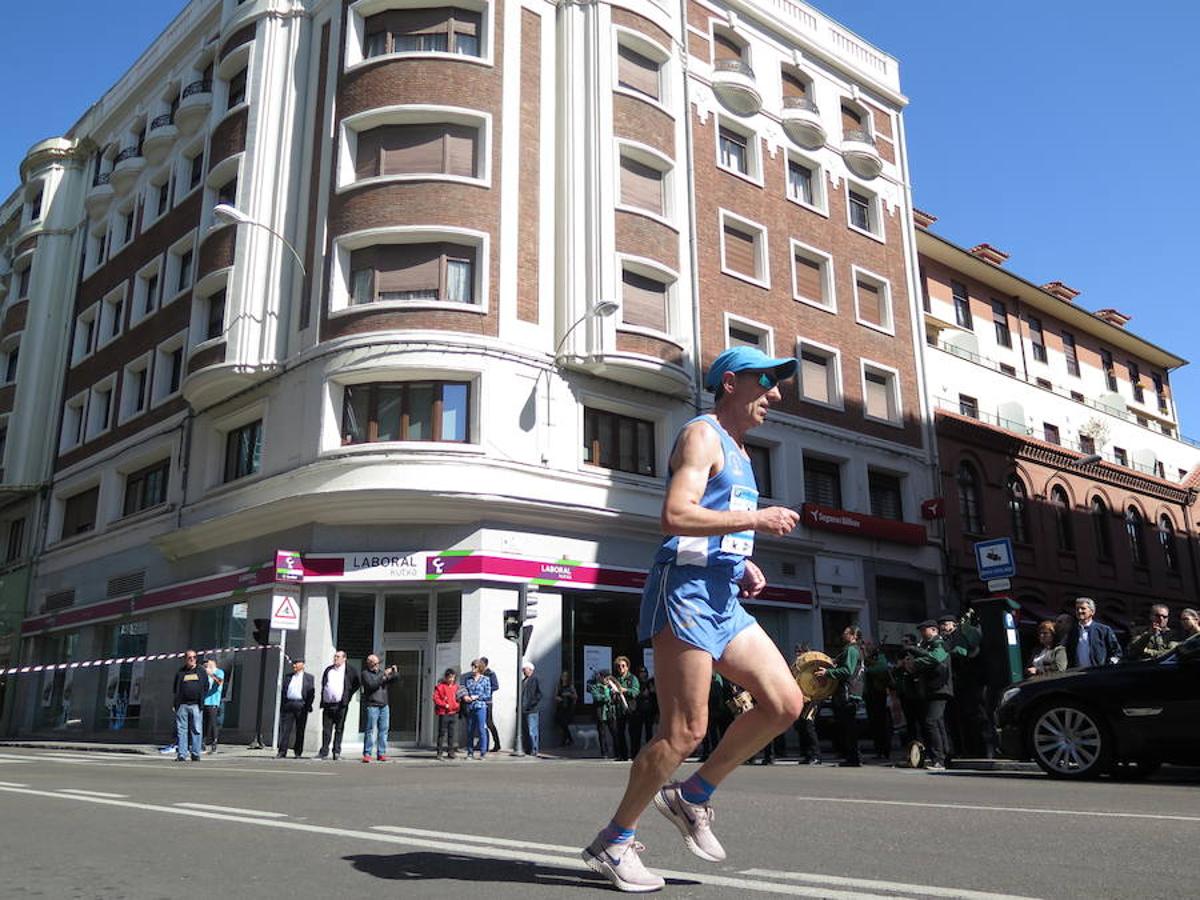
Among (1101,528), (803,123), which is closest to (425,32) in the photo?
(803,123)

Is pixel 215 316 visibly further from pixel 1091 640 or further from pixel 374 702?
pixel 1091 640

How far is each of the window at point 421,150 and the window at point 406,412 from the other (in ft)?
16.2

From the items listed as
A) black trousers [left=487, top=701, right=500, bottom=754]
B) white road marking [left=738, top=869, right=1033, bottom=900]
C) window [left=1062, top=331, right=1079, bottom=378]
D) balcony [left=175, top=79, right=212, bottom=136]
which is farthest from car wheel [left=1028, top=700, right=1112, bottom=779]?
window [left=1062, top=331, right=1079, bottom=378]

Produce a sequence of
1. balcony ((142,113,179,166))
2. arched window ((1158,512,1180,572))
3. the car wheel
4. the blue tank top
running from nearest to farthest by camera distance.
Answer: the blue tank top
the car wheel
balcony ((142,113,179,166))
arched window ((1158,512,1180,572))

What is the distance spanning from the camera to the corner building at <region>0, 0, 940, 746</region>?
70.4 feet

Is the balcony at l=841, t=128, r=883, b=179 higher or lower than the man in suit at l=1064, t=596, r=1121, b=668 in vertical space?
higher

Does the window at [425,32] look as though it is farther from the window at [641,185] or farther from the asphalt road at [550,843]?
the asphalt road at [550,843]

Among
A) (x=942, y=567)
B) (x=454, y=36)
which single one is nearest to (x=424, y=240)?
(x=454, y=36)

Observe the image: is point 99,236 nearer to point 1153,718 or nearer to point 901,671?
point 901,671

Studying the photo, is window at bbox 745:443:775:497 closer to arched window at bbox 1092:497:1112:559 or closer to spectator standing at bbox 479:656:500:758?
spectator standing at bbox 479:656:500:758

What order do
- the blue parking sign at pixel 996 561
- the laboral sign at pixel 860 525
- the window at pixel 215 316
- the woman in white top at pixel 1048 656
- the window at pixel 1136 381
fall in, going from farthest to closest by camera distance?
the window at pixel 1136 381, the laboral sign at pixel 860 525, the window at pixel 215 316, the blue parking sign at pixel 996 561, the woman in white top at pixel 1048 656

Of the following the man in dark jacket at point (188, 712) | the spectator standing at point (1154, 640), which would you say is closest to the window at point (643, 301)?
the man in dark jacket at point (188, 712)

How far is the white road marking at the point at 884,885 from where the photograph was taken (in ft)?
10.9

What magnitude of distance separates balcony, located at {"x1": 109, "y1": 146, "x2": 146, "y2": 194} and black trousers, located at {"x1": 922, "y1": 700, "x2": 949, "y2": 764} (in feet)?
93.4
